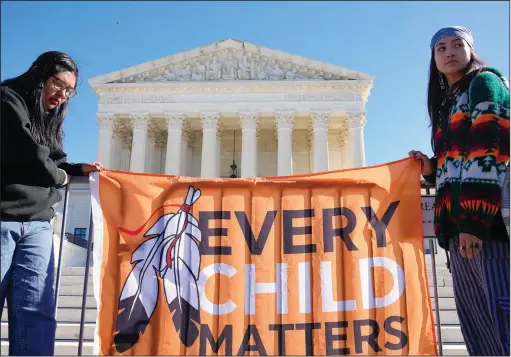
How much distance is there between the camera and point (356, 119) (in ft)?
112

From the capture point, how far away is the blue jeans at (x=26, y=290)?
3.12m

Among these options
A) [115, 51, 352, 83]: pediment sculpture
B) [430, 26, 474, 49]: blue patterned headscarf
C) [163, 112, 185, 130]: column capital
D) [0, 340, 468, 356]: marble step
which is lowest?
[0, 340, 468, 356]: marble step

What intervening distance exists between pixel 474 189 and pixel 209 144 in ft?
104

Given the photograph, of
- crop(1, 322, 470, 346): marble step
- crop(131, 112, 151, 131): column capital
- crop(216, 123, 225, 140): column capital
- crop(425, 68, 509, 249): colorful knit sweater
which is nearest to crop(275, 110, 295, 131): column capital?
crop(216, 123, 225, 140): column capital

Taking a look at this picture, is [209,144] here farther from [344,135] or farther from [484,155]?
[484,155]

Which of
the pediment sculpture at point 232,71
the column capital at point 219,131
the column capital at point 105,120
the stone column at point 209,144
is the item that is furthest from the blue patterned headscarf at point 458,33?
the column capital at point 105,120

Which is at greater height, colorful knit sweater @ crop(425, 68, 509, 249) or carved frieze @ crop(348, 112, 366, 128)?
carved frieze @ crop(348, 112, 366, 128)

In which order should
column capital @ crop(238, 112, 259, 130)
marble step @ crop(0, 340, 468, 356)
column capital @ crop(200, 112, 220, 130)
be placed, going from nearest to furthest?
marble step @ crop(0, 340, 468, 356)
column capital @ crop(238, 112, 259, 130)
column capital @ crop(200, 112, 220, 130)

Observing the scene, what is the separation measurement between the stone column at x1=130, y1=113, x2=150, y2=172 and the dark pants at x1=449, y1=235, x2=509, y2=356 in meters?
32.3

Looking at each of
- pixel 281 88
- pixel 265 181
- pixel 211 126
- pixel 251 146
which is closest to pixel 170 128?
pixel 211 126

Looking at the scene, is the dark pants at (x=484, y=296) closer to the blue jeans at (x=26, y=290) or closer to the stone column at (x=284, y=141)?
the blue jeans at (x=26, y=290)

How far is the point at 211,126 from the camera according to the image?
34.6 m

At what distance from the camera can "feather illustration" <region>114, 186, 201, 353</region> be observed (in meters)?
3.59

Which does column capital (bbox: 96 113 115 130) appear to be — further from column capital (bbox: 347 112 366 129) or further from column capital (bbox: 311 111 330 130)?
column capital (bbox: 347 112 366 129)
